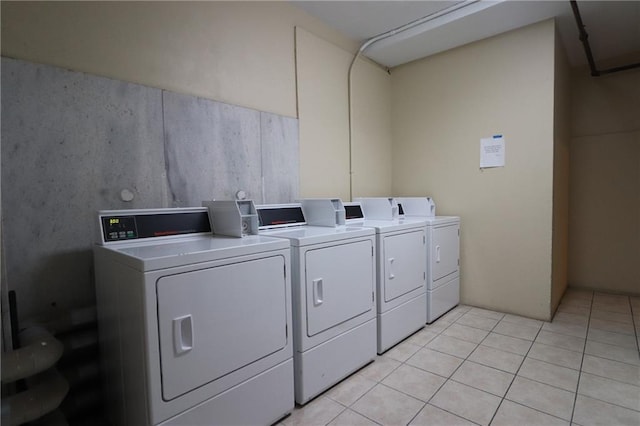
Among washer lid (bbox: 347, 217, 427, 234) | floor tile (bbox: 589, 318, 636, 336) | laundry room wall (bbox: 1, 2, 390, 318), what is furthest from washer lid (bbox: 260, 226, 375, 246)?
floor tile (bbox: 589, 318, 636, 336)

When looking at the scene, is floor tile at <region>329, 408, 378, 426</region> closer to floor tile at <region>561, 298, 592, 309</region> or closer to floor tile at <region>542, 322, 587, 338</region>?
floor tile at <region>542, 322, 587, 338</region>

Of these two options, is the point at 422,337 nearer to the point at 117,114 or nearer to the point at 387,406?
the point at 387,406

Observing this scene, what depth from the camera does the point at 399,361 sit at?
2.37m

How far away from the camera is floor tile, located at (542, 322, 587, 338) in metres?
2.79

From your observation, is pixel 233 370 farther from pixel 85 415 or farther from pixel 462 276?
pixel 462 276

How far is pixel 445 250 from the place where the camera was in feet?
10.7

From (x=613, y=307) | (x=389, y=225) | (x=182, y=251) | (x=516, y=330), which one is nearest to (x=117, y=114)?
(x=182, y=251)

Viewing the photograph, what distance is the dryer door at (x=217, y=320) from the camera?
131cm

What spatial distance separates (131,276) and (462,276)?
130 inches

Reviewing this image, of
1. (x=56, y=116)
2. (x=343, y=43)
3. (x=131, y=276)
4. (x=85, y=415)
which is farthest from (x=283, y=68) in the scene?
(x=85, y=415)

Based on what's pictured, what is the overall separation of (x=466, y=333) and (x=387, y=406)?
1.32 meters

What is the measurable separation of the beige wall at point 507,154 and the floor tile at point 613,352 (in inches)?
21.4

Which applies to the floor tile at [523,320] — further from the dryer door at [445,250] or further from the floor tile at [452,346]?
the floor tile at [452,346]

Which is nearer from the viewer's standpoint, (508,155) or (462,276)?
(508,155)
